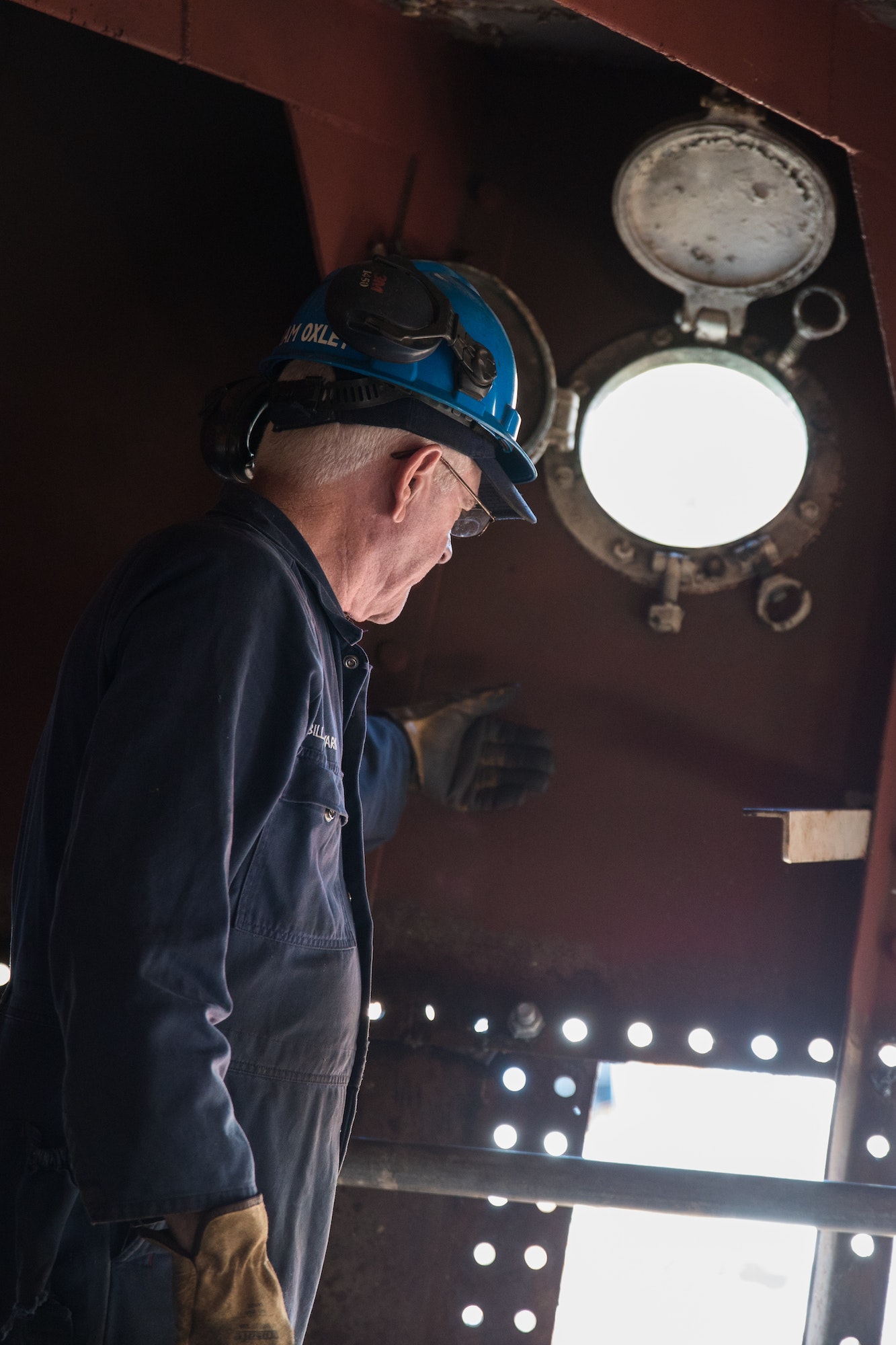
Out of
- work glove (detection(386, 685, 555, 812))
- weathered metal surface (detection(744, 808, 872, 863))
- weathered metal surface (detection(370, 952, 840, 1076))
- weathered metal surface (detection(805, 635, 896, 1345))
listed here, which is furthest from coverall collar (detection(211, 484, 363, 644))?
weathered metal surface (detection(805, 635, 896, 1345))

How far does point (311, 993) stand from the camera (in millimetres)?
1387

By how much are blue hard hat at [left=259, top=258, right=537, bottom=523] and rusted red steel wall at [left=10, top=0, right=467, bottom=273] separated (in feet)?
1.48

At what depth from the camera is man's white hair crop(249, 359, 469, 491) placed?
1563mm

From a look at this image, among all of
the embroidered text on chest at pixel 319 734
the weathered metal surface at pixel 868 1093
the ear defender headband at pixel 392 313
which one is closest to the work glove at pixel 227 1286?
the embroidered text on chest at pixel 319 734

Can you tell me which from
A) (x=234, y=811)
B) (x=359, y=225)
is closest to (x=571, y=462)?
(x=359, y=225)

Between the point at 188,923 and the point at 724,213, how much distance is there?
1735mm

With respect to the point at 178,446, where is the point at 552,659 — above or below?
below

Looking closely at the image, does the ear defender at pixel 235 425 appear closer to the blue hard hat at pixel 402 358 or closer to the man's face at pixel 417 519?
the blue hard hat at pixel 402 358

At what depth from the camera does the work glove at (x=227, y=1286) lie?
1.08 metres

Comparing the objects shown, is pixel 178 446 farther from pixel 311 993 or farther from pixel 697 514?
pixel 311 993

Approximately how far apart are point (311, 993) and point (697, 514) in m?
1.47

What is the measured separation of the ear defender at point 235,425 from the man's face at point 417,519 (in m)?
0.26

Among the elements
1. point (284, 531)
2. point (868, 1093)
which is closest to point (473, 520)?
point (284, 531)

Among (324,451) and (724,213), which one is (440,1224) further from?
(724,213)
